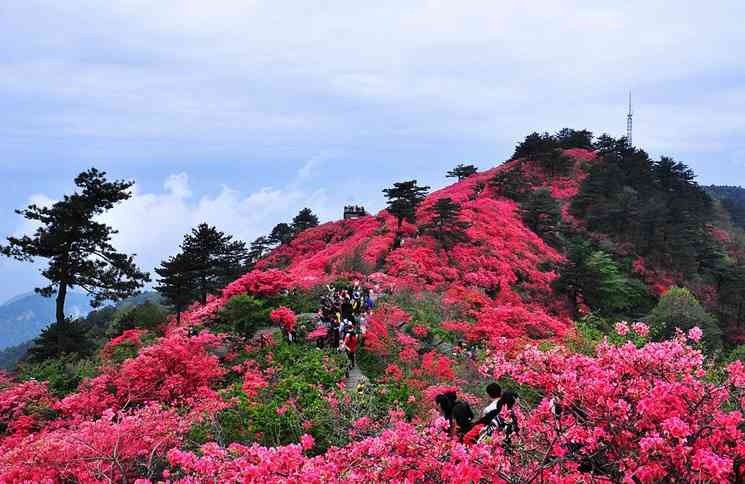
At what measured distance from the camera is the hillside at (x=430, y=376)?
497cm

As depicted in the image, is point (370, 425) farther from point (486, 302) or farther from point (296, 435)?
point (486, 302)

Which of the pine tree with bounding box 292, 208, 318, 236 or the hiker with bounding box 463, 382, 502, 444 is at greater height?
the pine tree with bounding box 292, 208, 318, 236

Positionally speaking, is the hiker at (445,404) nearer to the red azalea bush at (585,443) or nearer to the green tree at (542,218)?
the red azalea bush at (585,443)

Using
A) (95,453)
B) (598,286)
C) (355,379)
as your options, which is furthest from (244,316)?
(598,286)

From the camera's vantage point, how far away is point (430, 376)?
13031 mm

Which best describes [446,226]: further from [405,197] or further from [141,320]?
[141,320]

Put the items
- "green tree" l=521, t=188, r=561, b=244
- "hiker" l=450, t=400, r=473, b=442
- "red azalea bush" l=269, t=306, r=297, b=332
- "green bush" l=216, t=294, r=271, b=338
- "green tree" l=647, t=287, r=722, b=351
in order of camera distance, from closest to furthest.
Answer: "hiker" l=450, t=400, r=473, b=442 < "red azalea bush" l=269, t=306, r=297, b=332 < "green bush" l=216, t=294, r=271, b=338 < "green tree" l=647, t=287, r=722, b=351 < "green tree" l=521, t=188, r=561, b=244

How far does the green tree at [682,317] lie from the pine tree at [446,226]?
979 cm

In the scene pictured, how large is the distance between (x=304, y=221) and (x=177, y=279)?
70.4ft

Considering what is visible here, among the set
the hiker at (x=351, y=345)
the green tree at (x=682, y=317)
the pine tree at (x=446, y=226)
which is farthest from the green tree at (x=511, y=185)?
the hiker at (x=351, y=345)

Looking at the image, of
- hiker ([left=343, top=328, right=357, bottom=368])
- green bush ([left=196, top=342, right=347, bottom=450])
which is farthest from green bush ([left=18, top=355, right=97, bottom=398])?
hiker ([left=343, top=328, right=357, bottom=368])

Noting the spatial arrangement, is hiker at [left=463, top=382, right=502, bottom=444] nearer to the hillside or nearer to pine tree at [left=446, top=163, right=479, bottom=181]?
the hillside

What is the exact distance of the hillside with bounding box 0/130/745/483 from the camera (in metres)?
4.97

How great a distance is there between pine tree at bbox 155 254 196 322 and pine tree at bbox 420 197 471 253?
12.5 metres
